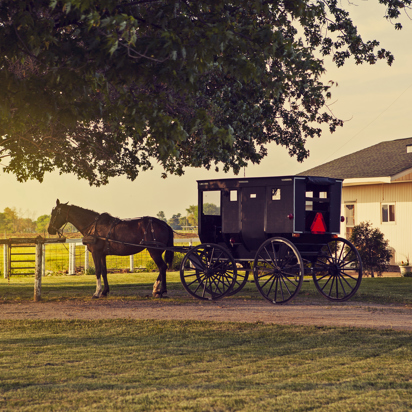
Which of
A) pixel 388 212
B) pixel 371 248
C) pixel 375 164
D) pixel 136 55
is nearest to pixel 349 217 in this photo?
pixel 388 212


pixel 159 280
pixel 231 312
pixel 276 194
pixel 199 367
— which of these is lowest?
pixel 199 367

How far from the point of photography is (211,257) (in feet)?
47.9

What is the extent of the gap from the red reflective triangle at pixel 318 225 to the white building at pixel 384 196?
12005 millimetres

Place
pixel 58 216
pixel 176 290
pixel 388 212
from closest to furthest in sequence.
Answer: pixel 58 216
pixel 176 290
pixel 388 212

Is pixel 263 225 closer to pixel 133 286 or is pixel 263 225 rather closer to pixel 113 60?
pixel 113 60

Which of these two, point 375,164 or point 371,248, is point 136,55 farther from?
point 375,164

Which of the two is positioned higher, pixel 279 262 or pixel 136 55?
pixel 136 55

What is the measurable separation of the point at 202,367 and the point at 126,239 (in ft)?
28.4

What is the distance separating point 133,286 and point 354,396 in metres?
14.4

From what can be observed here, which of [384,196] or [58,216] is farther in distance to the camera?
[384,196]

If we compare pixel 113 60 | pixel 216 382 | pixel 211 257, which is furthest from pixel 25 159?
pixel 216 382

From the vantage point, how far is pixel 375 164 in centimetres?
2816

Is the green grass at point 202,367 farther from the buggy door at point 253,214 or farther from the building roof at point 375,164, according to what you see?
the building roof at point 375,164

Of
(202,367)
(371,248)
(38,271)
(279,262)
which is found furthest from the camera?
(371,248)
